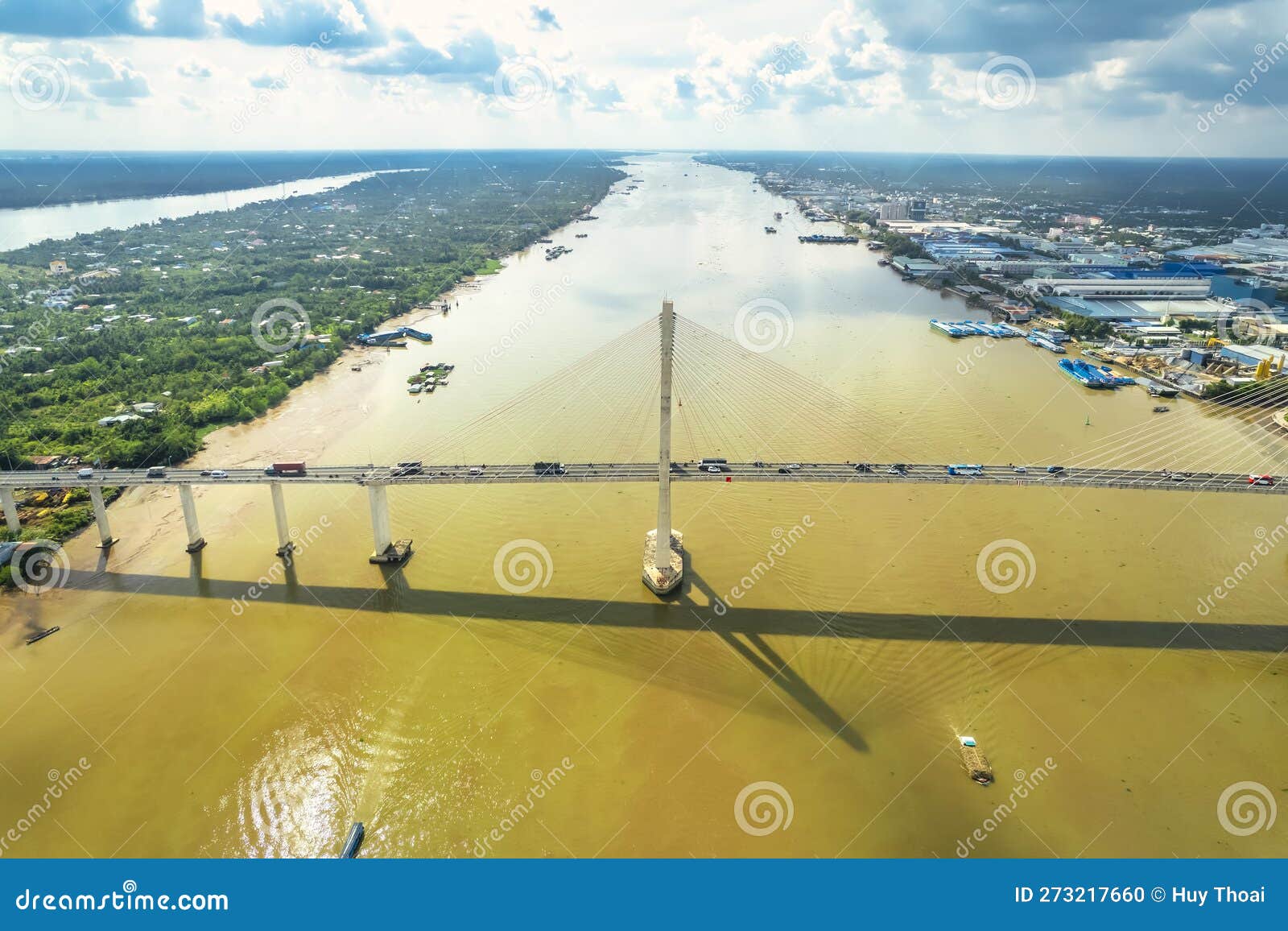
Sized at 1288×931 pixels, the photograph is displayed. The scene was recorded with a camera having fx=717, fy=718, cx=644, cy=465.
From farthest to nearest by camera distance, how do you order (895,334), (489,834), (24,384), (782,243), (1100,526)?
(782,243), (895,334), (24,384), (1100,526), (489,834)

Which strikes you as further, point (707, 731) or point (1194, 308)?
point (1194, 308)

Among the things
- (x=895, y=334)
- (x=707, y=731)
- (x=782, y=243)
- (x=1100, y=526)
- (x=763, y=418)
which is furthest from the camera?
(x=782, y=243)

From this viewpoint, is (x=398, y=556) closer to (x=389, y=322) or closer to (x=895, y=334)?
(x=389, y=322)

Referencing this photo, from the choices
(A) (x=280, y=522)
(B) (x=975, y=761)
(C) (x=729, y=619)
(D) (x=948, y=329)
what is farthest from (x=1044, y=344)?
(A) (x=280, y=522)

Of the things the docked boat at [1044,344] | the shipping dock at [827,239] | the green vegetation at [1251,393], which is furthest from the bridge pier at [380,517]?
the shipping dock at [827,239]

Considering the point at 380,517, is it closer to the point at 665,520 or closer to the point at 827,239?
the point at 665,520

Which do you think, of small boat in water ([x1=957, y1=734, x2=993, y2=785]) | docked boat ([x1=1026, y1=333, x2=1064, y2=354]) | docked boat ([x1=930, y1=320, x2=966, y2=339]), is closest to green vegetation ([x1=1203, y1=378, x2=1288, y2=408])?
docked boat ([x1=1026, y1=333, x2=1064, y2=354])

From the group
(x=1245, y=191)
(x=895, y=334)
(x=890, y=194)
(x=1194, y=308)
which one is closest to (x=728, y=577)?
(x=895, y=334)
